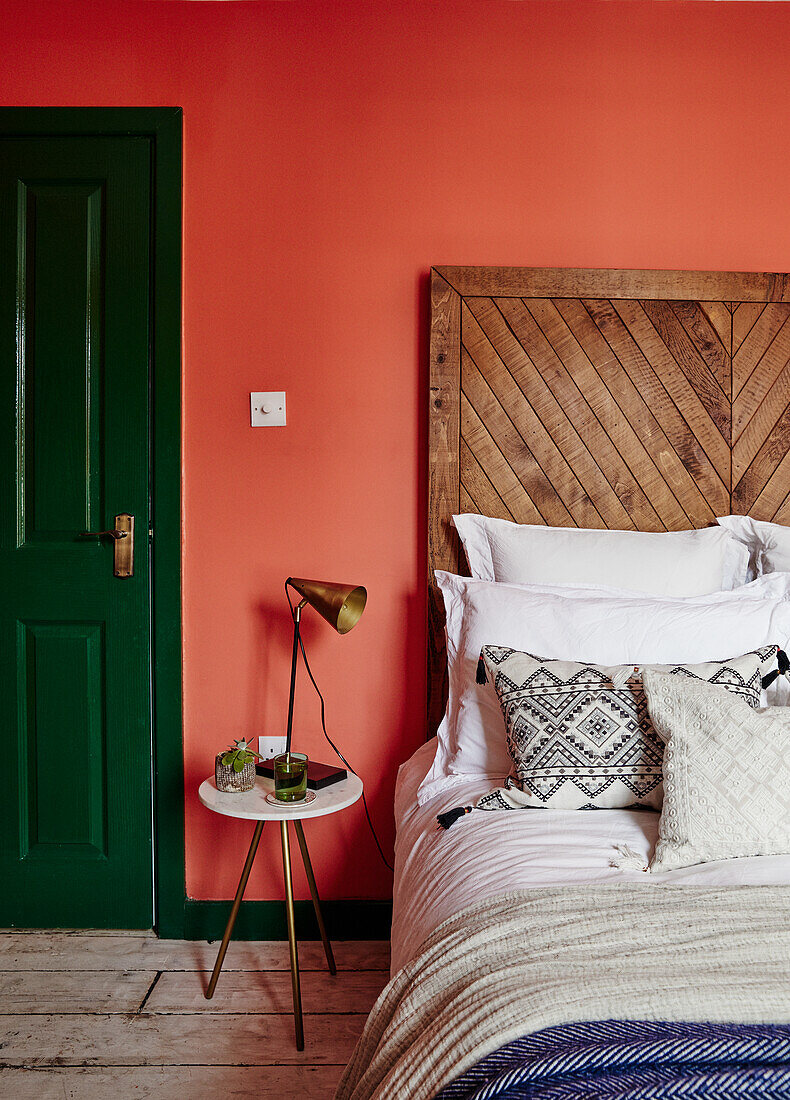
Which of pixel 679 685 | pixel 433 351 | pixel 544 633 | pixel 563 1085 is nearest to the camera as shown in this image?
pixel 563 1085

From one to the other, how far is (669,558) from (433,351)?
0.85m

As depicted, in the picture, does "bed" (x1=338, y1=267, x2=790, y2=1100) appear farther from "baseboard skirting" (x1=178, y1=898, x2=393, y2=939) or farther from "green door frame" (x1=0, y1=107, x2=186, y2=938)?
"green door frame" (x1=0, y1=107, x2=186, y2=938)

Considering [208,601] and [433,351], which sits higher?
[433,351]

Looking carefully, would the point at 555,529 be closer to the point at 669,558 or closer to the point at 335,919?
the point at 669,558

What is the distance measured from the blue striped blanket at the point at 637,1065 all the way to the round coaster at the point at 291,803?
1.02 metres

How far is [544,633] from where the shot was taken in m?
1.79

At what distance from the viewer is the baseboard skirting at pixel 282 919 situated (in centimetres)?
221

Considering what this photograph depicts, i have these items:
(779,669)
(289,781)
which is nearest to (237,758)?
(289,781)

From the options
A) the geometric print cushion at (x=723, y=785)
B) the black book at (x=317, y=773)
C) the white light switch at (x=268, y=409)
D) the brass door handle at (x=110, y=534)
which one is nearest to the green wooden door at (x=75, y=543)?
the brass door handle at (x=110, y=534)

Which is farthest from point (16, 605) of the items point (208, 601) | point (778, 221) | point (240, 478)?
point (778, 221)

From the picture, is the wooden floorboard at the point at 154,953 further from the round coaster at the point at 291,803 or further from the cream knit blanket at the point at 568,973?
the cream knit blanket at the point at 568,973

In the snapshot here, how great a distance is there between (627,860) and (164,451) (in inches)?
63.0

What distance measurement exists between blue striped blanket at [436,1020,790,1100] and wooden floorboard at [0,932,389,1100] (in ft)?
3.30

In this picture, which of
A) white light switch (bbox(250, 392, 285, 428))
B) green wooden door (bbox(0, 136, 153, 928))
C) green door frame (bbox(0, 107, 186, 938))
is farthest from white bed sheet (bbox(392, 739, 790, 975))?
white light switch (bbox(250, 392, 285, 428))
